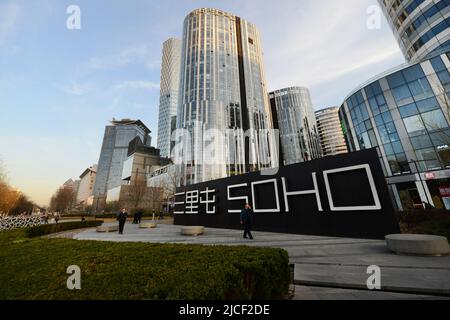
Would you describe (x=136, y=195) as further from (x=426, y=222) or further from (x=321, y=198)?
(x=426, y=222)

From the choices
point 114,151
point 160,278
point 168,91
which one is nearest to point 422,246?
point 160,278

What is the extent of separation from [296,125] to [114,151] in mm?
132886

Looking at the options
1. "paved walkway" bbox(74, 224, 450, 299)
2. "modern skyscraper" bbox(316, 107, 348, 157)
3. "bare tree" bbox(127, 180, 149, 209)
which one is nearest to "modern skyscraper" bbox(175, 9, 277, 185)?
"bare tree" bbox(127, 180, 149, 209)

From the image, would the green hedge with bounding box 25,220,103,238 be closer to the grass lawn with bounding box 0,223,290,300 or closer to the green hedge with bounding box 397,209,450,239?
the grass lawn with bounding box 0,223,290,300

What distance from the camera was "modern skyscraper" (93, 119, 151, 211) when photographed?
5153 inches

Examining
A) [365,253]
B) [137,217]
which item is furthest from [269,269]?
[137,217]

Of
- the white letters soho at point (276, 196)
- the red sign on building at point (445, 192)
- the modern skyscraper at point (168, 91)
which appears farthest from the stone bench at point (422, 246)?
the modern skyscraper at point (168, 91)

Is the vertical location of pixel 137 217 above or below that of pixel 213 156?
below

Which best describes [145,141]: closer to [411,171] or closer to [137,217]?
[137,217]

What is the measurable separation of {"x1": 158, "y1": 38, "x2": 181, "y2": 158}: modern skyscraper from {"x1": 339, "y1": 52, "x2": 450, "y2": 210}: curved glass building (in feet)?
342

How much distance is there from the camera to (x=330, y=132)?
116625 millimetres

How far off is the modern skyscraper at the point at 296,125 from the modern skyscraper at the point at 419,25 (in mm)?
62493

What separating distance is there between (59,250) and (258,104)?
275 ft
